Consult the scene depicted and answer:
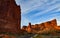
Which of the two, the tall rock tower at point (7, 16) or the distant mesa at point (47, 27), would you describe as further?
the tall rock tower at point (7, 16)

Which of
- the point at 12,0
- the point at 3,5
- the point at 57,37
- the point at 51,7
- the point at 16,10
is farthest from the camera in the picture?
the point at 16,10

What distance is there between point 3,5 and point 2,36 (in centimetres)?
487

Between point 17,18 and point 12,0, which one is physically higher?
point 12,0

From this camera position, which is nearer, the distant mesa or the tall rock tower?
the distant mesa

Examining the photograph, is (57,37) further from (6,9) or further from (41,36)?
(6,9)

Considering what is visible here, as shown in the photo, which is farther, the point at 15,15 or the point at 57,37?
the point at 15,15

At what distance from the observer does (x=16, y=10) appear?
1678 cm

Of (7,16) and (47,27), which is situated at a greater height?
(7,16)

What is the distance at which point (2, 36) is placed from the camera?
10047 millimetres

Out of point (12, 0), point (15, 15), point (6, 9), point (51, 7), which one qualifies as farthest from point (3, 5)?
point (51, 7)

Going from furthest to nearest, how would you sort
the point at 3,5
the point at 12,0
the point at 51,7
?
the point at 12,0, the point at 3,5, the point at 51,7

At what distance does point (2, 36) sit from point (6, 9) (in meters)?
5.26

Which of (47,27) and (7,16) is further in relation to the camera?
(47,27)

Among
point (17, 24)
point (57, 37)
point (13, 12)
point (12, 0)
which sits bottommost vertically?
point (57, 37)
